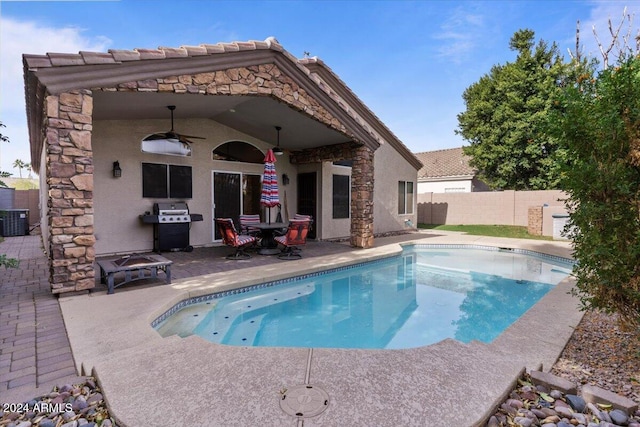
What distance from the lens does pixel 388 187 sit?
1427 centimetres

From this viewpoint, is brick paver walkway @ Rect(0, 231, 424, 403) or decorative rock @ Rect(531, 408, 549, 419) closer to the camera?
decorative rock @ Rect(531, 408, 549, 419)

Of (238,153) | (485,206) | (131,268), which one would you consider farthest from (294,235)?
(485,206)

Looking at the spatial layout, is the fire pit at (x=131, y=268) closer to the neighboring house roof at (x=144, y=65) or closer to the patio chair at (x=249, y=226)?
the neighboring house roof at (x=144, y=65)

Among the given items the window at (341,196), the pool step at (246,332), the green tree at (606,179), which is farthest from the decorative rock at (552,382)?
the window at (341,196)

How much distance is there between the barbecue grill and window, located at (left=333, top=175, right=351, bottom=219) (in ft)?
16.2

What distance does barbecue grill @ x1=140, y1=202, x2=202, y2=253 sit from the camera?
27.8ft

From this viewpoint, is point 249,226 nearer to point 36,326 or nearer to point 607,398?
point 36,326

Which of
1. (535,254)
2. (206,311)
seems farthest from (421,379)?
(535,254)

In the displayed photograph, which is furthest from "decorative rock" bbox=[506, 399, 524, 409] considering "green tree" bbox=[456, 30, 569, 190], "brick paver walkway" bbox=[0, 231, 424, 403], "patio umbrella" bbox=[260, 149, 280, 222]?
"green tree" bbox=[456, 30, 569, 190]

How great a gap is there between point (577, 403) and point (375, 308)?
145 inches

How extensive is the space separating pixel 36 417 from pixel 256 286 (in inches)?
156

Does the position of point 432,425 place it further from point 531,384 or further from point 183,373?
point 183,373

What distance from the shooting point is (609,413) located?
2.15 m

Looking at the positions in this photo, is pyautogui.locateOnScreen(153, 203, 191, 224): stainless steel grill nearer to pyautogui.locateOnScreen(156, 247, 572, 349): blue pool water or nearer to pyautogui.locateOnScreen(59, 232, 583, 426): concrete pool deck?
pyautogui.locateOnScreen(156, 247, 572, 349): blue pool water
